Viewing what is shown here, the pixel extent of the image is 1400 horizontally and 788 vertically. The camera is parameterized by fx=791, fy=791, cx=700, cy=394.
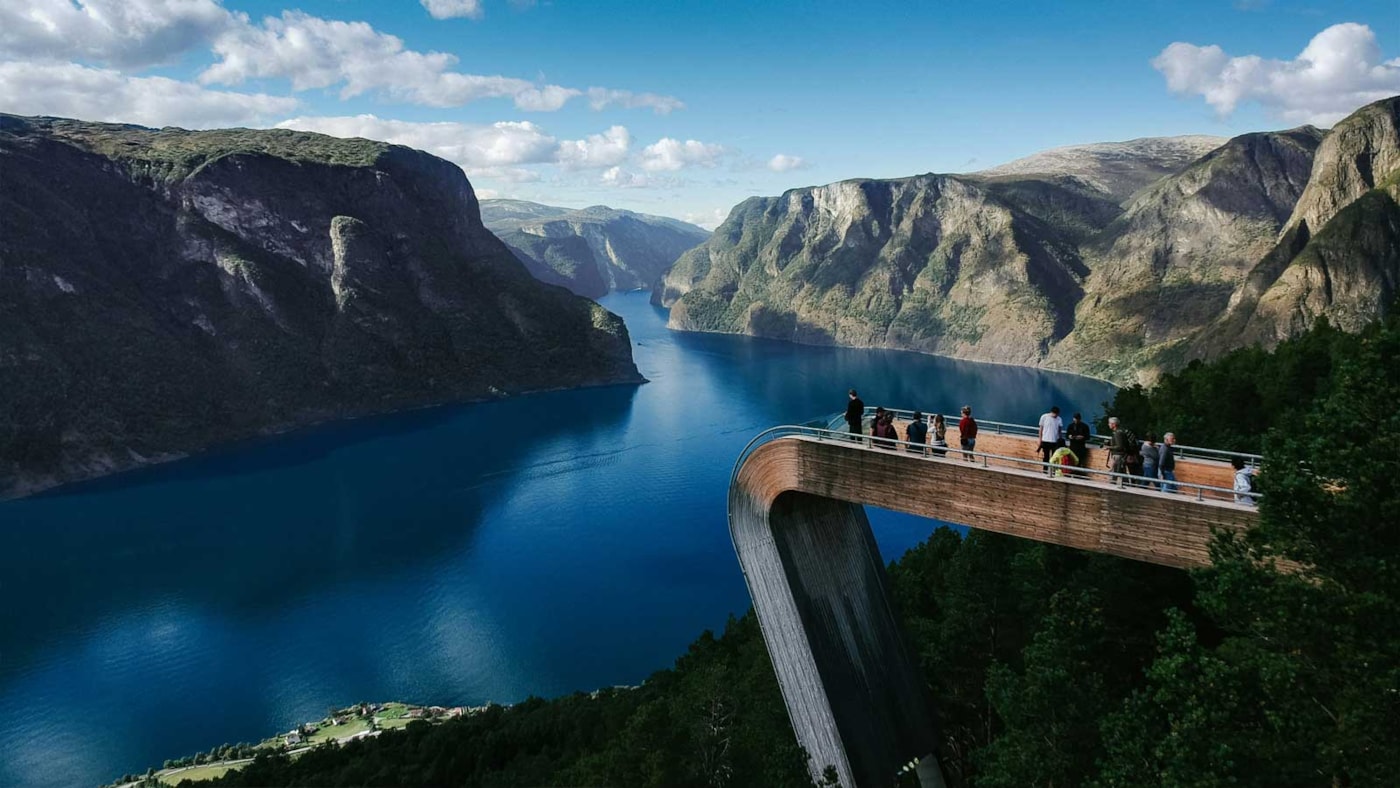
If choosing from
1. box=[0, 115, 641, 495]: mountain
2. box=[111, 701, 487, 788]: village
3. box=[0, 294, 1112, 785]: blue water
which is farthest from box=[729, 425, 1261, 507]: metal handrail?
box=[0, 115, 641, 495]: mountain

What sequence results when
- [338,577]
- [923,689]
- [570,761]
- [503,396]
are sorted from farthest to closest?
1. [503,396]
2. [338,577]
3. [570,761]
4. [923,689]

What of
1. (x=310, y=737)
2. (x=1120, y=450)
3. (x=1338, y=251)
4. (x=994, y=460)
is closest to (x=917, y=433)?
(x=994, y=460)

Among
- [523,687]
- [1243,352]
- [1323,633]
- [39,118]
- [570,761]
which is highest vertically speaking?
[39,118]

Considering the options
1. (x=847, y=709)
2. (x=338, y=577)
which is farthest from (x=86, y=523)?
(x=847, y=709)

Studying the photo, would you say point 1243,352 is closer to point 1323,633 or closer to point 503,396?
point 1323,633

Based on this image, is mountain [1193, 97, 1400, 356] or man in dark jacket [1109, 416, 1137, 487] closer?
man in dark jacket [1109, 416, 1137, 487]

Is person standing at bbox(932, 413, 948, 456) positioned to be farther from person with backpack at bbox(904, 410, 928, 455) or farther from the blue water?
the blue water

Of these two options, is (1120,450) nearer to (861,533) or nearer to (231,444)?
(861,533)
